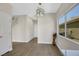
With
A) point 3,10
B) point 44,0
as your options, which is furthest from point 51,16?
point 44,0

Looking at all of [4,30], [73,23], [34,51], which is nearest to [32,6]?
[4,30]

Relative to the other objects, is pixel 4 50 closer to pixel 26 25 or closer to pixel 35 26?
pixel 26 25

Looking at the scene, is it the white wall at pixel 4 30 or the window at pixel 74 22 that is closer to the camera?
the window at pixel 74 22

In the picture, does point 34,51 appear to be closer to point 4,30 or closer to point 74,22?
point 4,30

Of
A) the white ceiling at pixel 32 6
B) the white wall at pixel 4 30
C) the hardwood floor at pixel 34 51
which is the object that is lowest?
the hardwood floor at pixel 34 51

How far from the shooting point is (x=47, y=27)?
7.82 m

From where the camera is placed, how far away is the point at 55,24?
777 cm

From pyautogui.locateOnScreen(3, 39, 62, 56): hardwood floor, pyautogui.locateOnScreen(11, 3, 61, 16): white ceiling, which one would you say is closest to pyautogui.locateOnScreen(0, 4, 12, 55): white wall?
pyautogui.locateOnScreen(3, 39, 62, 56): hardwood floor

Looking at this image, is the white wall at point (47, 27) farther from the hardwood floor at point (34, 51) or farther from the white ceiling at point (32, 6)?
the hardwood floor at point (34, 51)

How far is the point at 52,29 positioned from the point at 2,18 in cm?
413

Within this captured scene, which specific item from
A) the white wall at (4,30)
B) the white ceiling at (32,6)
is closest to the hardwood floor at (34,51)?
the white wall at (4,30)

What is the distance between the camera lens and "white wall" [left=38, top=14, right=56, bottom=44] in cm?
778

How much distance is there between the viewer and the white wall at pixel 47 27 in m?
7.78

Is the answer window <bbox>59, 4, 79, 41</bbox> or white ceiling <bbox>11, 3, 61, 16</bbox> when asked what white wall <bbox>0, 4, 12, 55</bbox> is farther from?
window <bbox>59, 4, 79, 41</bbox>
